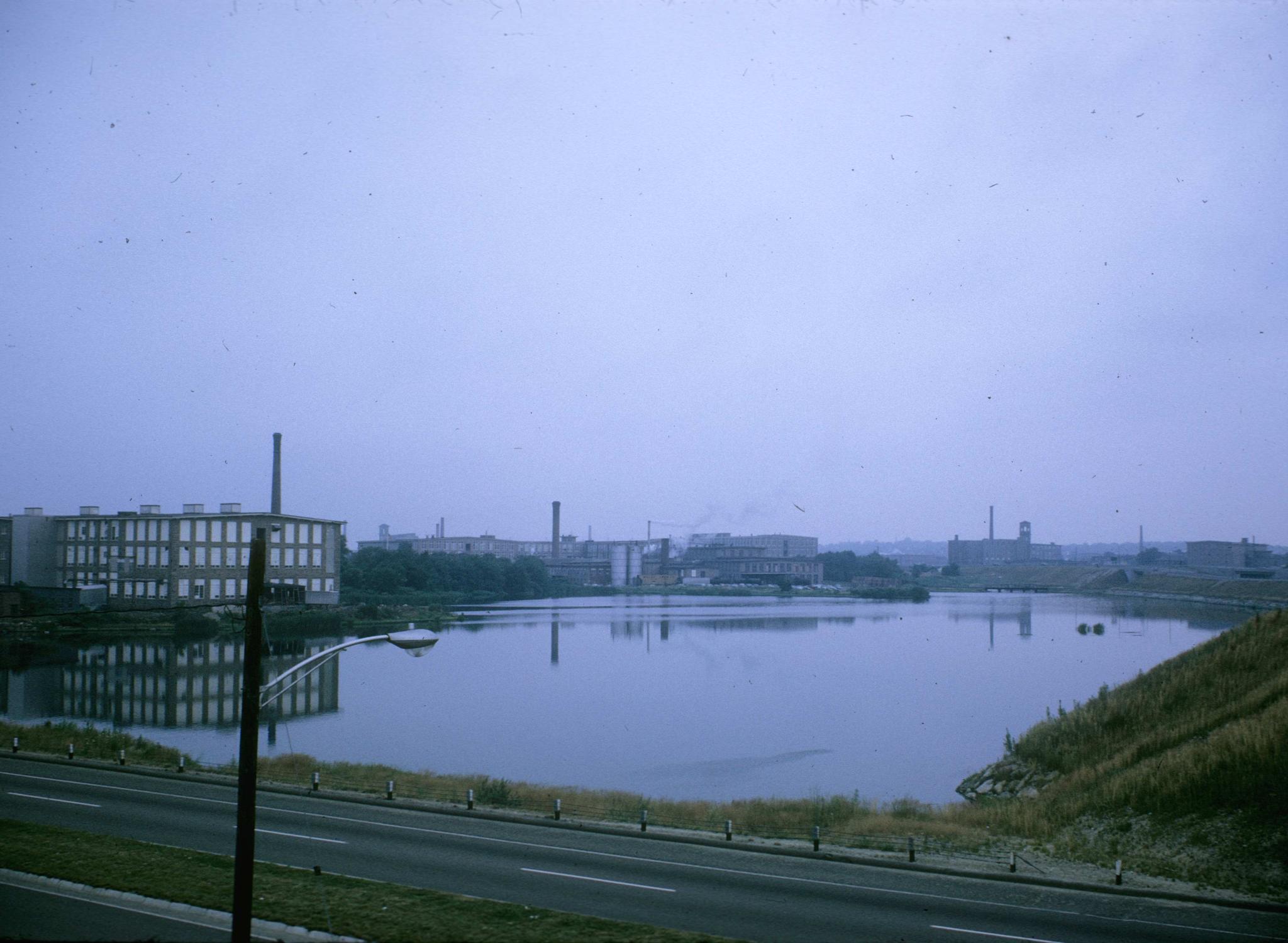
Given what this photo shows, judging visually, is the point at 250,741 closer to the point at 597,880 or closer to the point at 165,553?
the point at 597,880

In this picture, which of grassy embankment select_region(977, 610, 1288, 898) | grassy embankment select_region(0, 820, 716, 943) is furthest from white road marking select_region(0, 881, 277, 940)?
grassy embankment select_region(977, 610, 1288, 898)

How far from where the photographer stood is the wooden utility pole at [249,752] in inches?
442

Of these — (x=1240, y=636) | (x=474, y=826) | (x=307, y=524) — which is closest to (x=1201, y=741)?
(x=1240, y=636)

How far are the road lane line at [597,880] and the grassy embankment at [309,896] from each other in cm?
287

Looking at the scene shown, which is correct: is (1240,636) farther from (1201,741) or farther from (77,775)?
(77,775)

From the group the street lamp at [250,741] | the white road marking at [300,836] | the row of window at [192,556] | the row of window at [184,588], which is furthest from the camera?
the row of window at [192,556]

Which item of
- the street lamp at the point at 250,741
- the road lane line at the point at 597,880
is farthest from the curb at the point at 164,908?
the road lane line at the point at 597,880

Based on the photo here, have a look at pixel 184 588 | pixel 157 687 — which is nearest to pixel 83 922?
→ pixel 157 687

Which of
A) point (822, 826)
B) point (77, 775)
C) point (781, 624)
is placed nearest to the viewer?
point (822, 826)

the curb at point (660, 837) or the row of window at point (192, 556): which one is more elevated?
the row of window at point (192, 556)

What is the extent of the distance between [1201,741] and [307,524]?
78092 millimetres

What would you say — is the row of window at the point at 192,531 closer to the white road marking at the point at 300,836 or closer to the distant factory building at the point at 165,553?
the distant factory building at the point at 165,553

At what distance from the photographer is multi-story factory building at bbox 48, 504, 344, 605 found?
80.9 metres

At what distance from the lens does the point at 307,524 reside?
290ft
